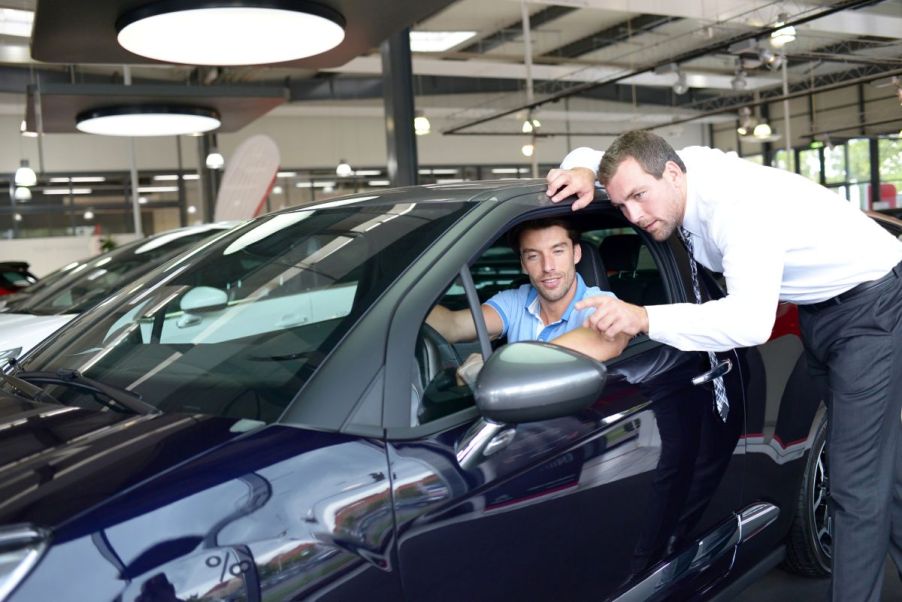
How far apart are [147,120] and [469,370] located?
1060 cm

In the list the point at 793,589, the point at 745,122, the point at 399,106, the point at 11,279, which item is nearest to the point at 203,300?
the point at 793,589

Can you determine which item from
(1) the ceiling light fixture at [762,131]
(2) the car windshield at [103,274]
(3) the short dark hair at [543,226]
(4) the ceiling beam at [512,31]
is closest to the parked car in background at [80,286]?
(2) the car windshield at [103,274]

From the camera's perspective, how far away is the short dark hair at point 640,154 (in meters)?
2.02

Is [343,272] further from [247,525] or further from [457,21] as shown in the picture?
[457,21]

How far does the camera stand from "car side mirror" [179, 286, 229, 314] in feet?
6.24

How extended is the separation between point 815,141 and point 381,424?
941 inches

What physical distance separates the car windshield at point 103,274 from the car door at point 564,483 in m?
3.58

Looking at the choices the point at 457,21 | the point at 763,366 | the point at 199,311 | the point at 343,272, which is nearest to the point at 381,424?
the point at 343,272

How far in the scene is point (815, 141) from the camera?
74.7 ft

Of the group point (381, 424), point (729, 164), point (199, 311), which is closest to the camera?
point (381, 424)

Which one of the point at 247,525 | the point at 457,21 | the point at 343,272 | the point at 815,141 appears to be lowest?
the point at 247,525

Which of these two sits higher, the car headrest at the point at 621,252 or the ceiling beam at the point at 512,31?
the ceiling beam at the point at 512,31

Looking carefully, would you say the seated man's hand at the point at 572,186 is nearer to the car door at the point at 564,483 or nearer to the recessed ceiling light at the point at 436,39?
the car door at the point at 564,483

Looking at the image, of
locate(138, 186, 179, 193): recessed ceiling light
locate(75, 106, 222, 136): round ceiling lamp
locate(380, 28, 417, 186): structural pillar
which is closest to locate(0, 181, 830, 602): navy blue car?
locate(380, 28, 417, 186): structural pillar
